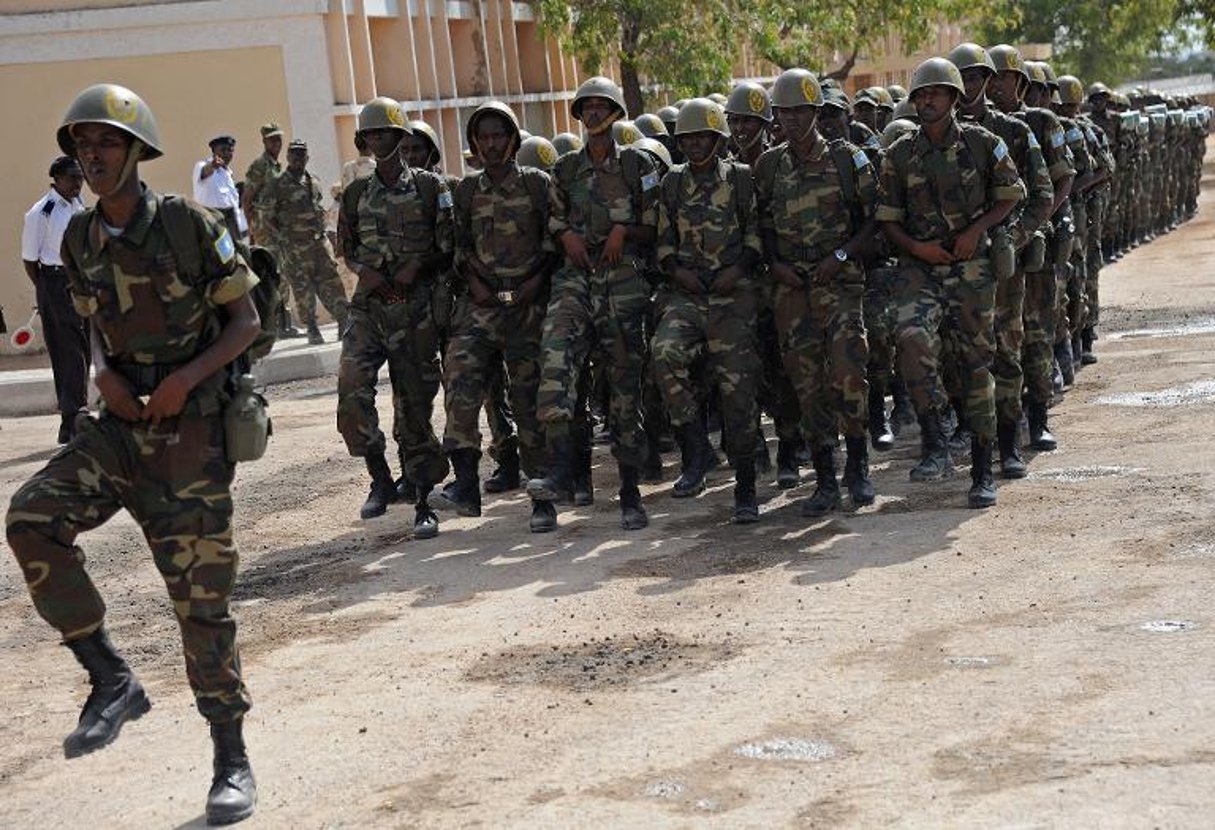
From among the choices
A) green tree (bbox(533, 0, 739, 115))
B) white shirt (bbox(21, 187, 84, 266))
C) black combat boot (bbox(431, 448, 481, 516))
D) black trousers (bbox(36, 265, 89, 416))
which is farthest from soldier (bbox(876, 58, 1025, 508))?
green tree (bbox(533, 0, 739, 115))

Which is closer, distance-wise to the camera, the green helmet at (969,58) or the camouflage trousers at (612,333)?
the camouflage trousers at (612,333)

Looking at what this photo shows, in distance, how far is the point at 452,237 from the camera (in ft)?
33.1

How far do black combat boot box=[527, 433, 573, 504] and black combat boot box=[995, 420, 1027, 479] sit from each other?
84.7 inches

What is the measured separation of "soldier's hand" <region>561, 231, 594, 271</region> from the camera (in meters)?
9.95

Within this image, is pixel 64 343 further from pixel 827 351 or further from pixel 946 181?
pixel 946 181

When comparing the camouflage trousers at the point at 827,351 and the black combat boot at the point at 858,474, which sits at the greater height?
the camouflage trousers at the point at 827,351

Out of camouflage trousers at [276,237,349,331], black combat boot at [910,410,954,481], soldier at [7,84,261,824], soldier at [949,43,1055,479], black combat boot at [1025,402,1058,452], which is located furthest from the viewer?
camouflage trousers at [276,237,349,331]

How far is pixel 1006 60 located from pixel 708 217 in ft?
8.86

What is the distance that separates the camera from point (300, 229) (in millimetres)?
18828

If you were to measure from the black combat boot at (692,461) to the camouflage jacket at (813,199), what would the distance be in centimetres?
102

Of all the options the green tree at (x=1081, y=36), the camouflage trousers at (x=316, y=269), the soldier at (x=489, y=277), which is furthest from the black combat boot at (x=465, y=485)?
the green tree at (x=1081, y=36)

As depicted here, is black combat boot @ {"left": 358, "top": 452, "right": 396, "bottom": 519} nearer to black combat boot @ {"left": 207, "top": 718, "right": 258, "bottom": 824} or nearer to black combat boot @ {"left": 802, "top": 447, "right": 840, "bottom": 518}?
black combat boot @ {"left": 802, "top": 447, "right": 840, "bottom": 518}

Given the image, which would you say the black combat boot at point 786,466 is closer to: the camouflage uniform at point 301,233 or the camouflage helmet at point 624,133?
the camouflage helmet at point 624,133

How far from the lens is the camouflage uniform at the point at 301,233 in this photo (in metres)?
18.8
